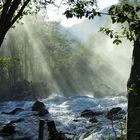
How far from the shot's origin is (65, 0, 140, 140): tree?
4641 millimetres

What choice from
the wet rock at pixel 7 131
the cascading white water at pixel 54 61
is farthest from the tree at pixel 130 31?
the cascading white water at pixel 54 61

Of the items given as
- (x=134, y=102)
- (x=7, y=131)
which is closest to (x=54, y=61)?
(x=7, y=131)

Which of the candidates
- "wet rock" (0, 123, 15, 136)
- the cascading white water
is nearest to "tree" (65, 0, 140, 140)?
"wet rock" (0, 123, 15, 136)

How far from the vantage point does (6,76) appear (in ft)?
280

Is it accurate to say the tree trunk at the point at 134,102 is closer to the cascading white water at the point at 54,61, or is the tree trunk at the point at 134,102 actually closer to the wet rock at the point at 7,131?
the wet rock at the point at 7,131

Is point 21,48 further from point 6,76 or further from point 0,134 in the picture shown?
point 0,134

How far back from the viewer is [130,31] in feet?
15.8

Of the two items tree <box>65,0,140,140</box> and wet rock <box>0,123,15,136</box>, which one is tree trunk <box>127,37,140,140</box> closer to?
tree <box>65,0,140,140</box>

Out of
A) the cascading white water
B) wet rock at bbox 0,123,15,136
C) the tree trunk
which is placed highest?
the cascading white water

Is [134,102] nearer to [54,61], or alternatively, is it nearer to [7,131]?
[7,131]

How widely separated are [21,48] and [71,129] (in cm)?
6625

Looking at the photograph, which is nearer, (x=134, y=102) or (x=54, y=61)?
(x=134, y=102)

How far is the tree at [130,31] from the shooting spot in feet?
15.2

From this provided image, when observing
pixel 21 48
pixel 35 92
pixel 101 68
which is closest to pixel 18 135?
pixel 35 92
